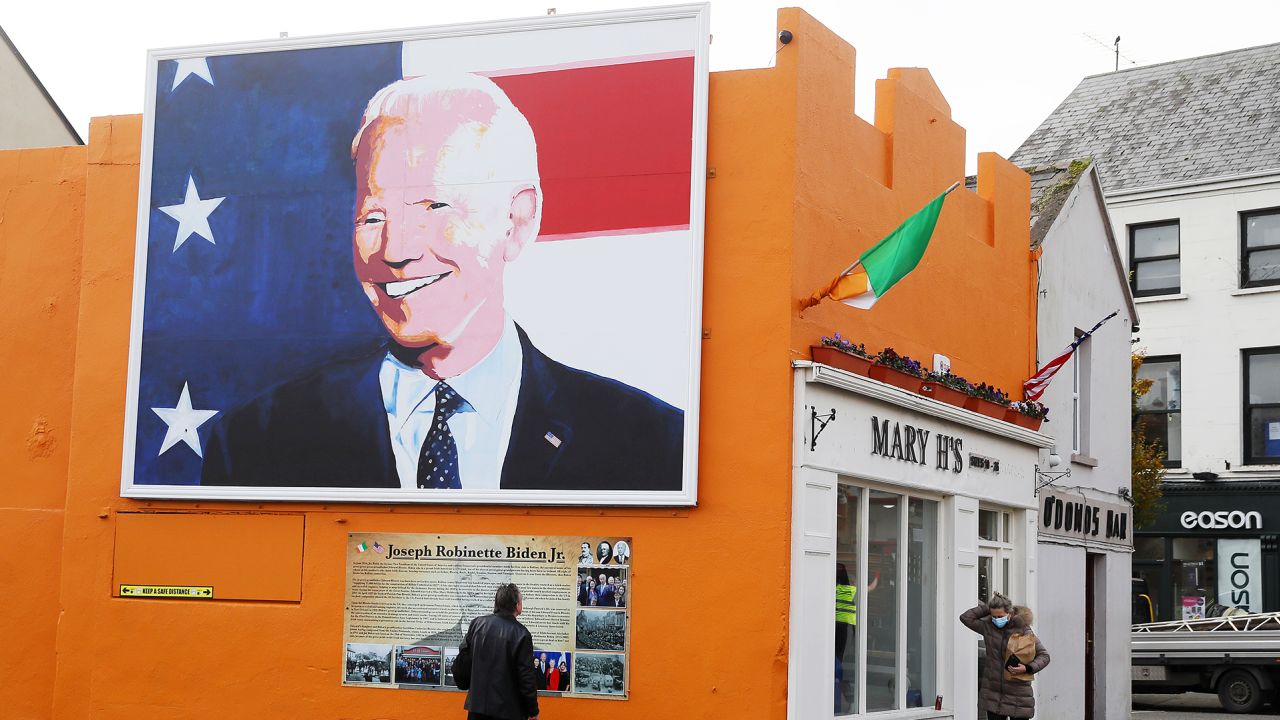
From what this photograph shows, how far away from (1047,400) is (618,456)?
833 cm

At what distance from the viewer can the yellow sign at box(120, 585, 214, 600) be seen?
13.3 m

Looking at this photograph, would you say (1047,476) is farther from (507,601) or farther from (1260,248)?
(1260,248)

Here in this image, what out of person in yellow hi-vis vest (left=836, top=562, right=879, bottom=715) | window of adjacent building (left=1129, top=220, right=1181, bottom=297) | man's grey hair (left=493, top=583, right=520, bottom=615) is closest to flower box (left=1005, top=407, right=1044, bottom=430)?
person in yellow hi-vis vest (left=836, top=562, right=879, bottom=715)

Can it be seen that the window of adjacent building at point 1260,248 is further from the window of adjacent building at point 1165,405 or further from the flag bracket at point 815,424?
the flag bracket at point 815,424

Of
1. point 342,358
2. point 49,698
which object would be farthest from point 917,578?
point 49,698

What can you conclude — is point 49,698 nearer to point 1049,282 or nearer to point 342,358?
point 342,358

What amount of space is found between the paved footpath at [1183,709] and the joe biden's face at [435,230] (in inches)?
552

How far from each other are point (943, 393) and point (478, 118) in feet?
17.7

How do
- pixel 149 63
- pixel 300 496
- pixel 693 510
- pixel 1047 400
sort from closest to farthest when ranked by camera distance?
pixel 693 510 → pixel 300 496 → pixel 149 63 → pixel 1047 400

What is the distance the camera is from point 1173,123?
1284 inches

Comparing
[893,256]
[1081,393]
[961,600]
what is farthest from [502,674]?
[1081,393]

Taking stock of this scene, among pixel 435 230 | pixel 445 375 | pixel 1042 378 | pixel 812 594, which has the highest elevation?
pixel 435 230

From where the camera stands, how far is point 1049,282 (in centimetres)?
1905

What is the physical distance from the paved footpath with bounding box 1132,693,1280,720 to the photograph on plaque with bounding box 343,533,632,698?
1280cm
